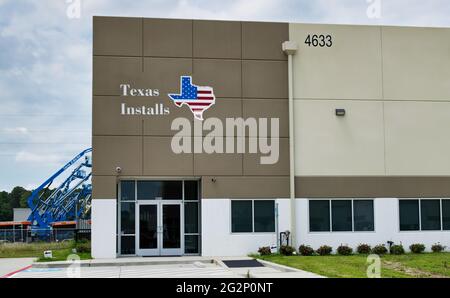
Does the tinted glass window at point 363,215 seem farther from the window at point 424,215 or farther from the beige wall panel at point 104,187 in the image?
the beige wall panel at point 104,187

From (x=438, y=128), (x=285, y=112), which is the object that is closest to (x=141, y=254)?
(x=285, y=112)

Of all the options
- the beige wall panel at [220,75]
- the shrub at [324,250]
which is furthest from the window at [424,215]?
the beige wall panel at [220,75]

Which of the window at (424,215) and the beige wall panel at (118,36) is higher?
the beige wall panel at (118,36)

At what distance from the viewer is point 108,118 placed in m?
22.0

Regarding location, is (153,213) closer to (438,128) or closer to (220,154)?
(220,154)

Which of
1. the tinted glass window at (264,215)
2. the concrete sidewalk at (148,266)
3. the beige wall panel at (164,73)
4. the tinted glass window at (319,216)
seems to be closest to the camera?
the concrete sidewalk at (148,266)

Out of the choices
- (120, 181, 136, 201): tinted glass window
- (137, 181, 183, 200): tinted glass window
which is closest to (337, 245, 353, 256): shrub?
(137, 181, 183, 200): tinted glass window

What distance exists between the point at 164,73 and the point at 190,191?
4.78m

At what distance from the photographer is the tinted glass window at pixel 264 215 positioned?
22641 mm

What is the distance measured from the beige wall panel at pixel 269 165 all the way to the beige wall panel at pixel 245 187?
20cm

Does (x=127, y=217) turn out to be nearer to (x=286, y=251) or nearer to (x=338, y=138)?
(x=286, y=251)

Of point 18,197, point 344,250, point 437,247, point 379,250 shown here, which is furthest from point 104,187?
point 18,197

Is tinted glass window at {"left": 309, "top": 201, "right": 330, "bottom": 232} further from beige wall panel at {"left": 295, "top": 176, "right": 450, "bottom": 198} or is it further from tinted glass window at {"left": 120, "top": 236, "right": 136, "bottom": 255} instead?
tinted glass window at {"left": 120, "top": 236, "right": 136, "bottom": 255}

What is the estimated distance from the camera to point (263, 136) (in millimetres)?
22750
